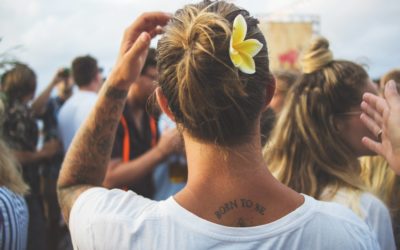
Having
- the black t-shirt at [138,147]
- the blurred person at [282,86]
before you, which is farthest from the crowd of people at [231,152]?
the black t-shirt at [138,147]

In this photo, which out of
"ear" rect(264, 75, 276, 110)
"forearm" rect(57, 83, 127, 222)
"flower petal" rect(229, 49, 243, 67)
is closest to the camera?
"flower petal" rect(229, 49, 243, 67)

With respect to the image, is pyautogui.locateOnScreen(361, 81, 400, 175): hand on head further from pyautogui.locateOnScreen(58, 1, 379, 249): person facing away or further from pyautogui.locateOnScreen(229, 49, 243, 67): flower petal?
pyautogui.locateOnScreen(229, 49, 243, 67): flower petal

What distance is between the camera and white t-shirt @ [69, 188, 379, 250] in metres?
0.97

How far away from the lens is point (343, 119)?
6.34 ft

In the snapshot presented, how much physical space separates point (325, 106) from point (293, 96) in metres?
0.19

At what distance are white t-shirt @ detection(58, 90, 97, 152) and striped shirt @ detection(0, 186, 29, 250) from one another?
207 centimetres

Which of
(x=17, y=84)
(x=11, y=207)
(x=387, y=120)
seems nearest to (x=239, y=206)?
(x=387, y=120)

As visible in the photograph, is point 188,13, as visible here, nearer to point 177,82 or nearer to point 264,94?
point 177,82

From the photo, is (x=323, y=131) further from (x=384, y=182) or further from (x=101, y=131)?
(x=101, y=131)

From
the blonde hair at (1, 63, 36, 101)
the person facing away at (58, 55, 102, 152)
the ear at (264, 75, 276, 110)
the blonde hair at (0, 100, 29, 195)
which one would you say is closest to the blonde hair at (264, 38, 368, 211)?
the ear at (264, 75, 276, 110)

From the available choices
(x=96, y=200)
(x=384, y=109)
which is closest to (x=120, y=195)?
(x=96, y=200)

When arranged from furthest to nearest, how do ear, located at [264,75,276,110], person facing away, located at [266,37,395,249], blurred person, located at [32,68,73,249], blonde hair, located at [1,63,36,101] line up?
blurred person, located at [32,68,73,249] < blonde hair, located at [1,63,36,101] < person facing away, located at [266,37,395,249] < ear, located at [264,75,276,110]

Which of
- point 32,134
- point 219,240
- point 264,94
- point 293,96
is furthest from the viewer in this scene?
point 32,134

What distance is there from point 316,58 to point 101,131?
117 cm
